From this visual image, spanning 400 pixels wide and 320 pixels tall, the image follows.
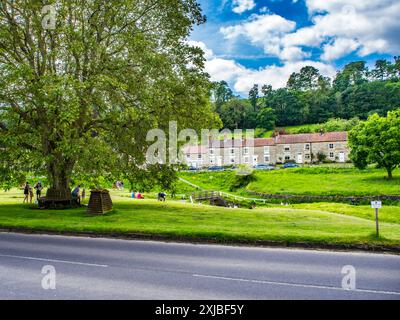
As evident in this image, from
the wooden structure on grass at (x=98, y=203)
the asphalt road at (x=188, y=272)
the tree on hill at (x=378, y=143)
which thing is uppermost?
the tree on hill at (x=378, y=143)

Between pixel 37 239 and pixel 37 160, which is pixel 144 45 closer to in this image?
pixel 37 160

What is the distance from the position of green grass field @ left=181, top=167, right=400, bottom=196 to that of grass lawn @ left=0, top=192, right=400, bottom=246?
38116 mm

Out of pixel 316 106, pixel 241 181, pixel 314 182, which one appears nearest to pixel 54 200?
pixel 241 181

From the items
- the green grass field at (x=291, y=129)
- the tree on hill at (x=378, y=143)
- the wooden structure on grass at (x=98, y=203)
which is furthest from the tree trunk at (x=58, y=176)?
the green grass field at (x=291, y=129)

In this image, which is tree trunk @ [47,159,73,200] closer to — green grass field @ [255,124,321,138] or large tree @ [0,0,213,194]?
large tree @ [0,0,213,194]

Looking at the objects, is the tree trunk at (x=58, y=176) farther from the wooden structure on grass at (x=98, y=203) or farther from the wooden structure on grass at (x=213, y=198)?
the wooden structure on grass at (x=213, y=198)

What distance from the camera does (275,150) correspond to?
101938 millimetres

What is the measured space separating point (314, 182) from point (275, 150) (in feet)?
118

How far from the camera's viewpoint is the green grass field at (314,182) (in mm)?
58312

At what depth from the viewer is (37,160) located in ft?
74.8

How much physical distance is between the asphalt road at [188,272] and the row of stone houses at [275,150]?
79.7 metres

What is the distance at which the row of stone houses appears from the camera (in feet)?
312

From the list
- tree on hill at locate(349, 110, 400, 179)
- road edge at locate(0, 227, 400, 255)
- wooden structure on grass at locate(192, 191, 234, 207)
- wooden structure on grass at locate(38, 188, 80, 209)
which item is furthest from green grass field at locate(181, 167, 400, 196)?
road edge at locate(0, 227, 400, 255)

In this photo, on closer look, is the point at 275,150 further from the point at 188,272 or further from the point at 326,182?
the point at 188,272
